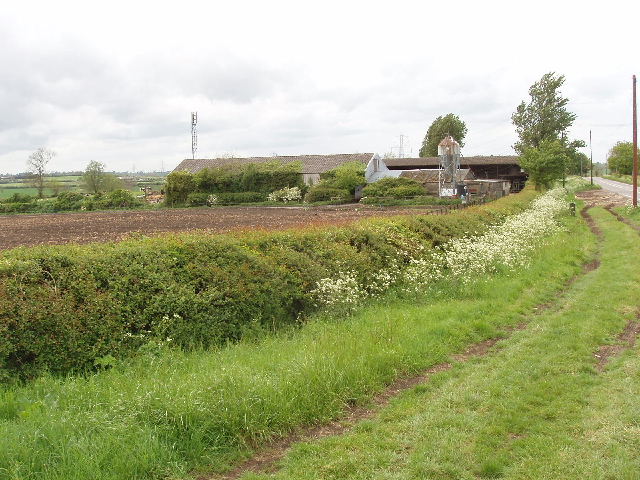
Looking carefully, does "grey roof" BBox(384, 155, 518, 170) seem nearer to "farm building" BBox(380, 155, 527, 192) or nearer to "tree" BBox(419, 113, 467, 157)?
"farm building" BBox(380, 155, 527, 192)

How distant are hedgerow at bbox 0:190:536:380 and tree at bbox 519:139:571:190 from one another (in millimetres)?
46897

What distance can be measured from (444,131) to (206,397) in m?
95.9

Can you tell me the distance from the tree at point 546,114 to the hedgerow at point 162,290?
6778 centimetres

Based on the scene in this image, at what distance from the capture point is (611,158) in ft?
382

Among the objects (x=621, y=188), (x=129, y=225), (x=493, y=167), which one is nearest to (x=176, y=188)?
(x=129, y=225)

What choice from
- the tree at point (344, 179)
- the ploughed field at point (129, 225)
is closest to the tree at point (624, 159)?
the tree at point (344, 179)

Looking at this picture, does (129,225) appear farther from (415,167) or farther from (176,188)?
(415,167)

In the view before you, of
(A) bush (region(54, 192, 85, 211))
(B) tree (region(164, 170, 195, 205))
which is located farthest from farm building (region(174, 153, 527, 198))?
(A) bush (region(54, 192, 85, 211))

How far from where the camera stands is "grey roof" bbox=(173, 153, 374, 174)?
6781 centimetres

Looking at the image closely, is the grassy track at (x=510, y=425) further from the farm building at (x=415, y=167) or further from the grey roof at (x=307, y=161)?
the grey roof at (x=307, y=161)

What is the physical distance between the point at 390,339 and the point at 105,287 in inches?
171

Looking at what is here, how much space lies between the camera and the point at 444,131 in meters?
95.0

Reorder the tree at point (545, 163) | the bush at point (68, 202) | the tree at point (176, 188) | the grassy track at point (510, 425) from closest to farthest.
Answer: the grassy track at point (510, 425)
the tree at point (545, 163)
the bush at point (68, 202)
the tree at point (176, 188)

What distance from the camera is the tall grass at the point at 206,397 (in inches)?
166
